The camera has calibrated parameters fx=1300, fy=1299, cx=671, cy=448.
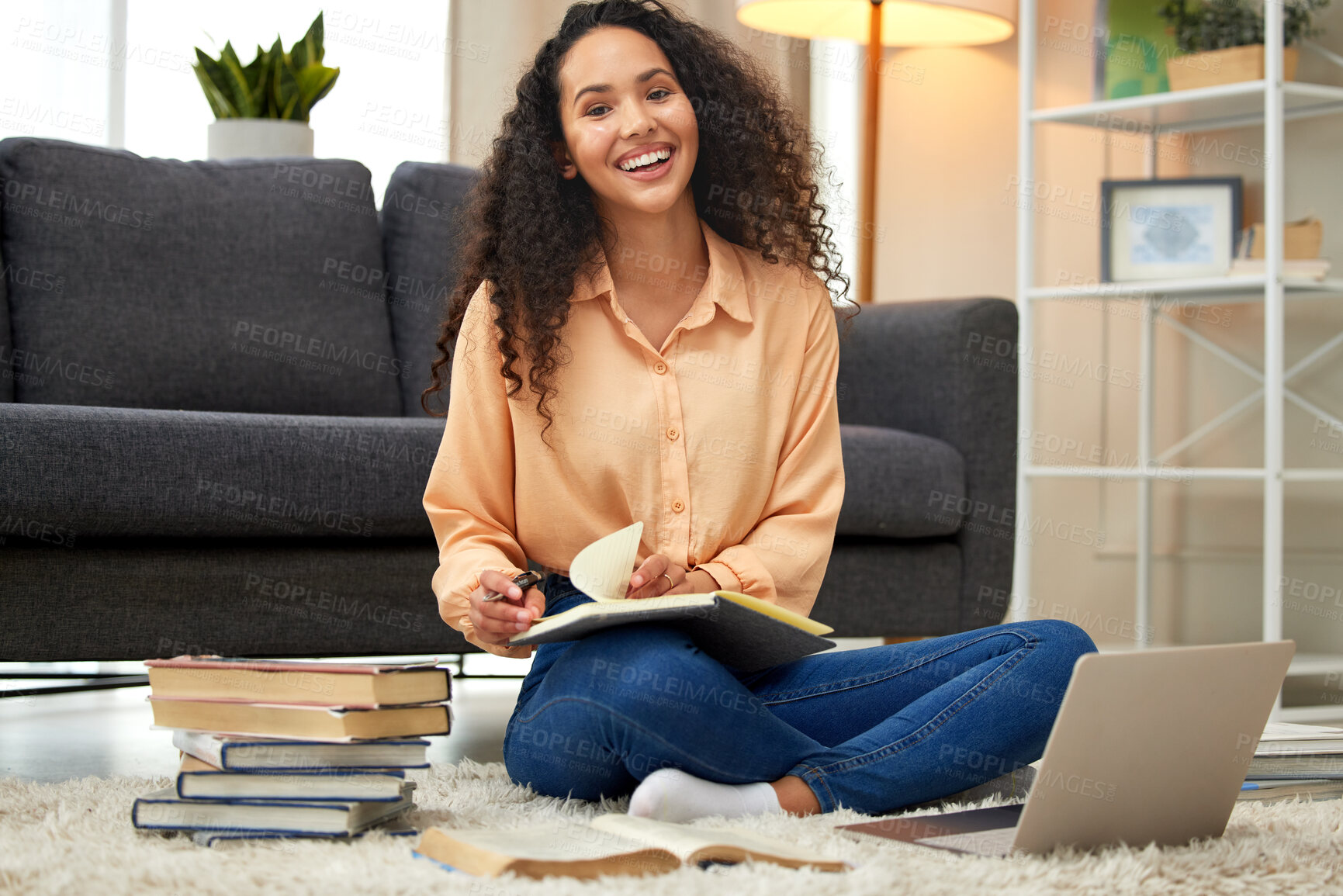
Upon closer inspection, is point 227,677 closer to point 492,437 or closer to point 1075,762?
point 492,437

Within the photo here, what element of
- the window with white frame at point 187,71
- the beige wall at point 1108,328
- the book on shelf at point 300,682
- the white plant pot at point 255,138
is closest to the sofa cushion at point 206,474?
the book on shelf at point 300,682

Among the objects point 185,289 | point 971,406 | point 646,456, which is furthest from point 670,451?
point 185,289

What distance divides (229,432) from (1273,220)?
1.85 m

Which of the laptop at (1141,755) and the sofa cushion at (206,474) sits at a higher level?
the sofa cushion at (206,474)

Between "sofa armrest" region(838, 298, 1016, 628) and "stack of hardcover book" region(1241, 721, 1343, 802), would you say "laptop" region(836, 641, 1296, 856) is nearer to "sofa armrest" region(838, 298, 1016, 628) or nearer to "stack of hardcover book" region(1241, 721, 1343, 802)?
"stack of hardcover book" region(1241, 721, 1343, 802)

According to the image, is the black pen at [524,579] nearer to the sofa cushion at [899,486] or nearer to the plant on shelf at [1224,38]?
the sofa cushion at [899,486]

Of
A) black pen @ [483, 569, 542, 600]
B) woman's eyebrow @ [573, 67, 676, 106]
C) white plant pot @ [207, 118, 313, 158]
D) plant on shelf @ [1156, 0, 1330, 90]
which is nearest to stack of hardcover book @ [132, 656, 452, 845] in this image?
black pen @ [483, 569, 542, 600]

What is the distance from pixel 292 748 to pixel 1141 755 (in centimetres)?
65

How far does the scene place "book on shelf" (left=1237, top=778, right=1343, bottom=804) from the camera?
1.27 m

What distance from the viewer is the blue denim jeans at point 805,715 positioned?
1.11 meters

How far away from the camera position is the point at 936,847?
1.01m

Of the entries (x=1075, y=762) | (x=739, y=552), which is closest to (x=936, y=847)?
(x=1075, y=762)

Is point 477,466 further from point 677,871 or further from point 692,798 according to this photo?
point 677,871

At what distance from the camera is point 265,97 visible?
2.55 meters
